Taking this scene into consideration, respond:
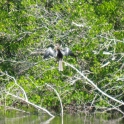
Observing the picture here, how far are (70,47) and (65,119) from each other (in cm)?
283

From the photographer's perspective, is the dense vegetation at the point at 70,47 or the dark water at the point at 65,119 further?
the dense vegetation at the point at 70,47

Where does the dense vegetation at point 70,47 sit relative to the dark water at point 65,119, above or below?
above

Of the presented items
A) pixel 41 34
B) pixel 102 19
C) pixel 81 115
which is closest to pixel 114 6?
pixel 102 19

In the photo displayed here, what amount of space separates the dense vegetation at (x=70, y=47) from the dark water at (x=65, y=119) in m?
0.40

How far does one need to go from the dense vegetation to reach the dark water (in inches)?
15.9

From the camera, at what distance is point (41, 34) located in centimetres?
2198

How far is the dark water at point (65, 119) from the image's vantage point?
1844 cm

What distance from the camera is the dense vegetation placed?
1986cm

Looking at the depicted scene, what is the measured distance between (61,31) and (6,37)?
318 cm

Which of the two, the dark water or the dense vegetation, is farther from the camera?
the dense vegetation

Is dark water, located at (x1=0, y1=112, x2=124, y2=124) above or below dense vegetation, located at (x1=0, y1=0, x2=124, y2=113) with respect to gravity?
below

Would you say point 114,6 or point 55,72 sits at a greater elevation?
point 114,6

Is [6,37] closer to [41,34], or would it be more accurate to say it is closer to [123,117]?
[41,34]

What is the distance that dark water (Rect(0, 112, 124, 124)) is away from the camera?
60.5 ft
